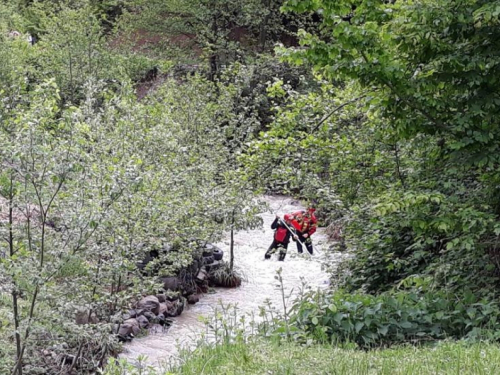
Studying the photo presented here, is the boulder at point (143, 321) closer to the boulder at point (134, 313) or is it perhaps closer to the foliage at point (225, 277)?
the boulder at point (134, 313)

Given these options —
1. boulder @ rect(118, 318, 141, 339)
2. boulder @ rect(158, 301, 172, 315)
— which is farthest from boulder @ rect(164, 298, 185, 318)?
boulder @ rect(118, 318, 141, 339)

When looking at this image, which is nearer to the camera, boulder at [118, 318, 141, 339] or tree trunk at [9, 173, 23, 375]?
tree trunk at [9, 173, 23, 375]

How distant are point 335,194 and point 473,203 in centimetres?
285

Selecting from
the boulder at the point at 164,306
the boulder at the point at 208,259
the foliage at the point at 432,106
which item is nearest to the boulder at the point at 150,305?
the boulder at the point at 164,306

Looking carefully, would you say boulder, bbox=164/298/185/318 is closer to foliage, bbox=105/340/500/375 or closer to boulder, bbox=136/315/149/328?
boulder, bbox=136/315/149/328

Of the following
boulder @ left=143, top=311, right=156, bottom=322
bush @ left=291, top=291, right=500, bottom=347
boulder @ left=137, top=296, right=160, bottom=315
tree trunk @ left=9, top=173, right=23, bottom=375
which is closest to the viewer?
bush @ left=291, top=291, right=500, bottom=347

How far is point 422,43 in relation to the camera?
19.8ft

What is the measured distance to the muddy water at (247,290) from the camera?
31.2 feet

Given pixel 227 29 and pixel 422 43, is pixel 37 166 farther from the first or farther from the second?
pixel 227 29

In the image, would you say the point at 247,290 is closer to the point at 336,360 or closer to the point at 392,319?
the point at 392,319

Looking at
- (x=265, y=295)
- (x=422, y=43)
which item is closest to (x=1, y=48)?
(x=265, y=295)

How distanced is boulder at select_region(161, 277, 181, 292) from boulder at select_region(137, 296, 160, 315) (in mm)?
690

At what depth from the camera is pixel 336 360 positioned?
14.3 ft

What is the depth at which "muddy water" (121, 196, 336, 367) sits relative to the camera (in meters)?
9.50
